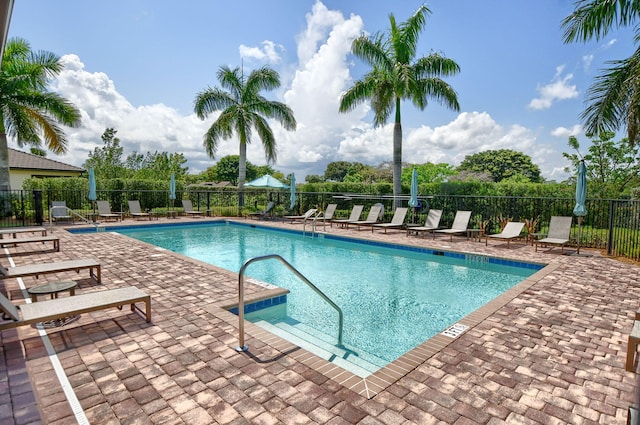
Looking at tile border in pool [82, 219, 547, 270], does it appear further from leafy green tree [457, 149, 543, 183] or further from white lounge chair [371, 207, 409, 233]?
leafy green tree [457, 149, 543, 183]

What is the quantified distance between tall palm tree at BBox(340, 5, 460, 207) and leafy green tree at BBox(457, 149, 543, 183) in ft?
150

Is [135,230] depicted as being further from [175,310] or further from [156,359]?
[156,359]

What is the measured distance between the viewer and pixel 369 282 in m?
7.22

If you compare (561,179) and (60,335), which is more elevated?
(561,179)

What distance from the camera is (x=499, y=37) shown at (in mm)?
11641

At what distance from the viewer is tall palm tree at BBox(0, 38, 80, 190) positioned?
42.9ft

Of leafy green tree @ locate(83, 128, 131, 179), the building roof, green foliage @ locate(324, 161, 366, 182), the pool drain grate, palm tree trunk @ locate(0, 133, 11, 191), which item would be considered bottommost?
the pool drain grate

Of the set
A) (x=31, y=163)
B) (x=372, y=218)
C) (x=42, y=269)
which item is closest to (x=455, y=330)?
(x=42, y=269)

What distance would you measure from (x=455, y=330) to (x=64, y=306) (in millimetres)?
4236

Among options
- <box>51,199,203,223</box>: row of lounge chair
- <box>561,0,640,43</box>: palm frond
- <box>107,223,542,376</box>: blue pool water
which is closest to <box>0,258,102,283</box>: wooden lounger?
<box>107,223,542,376</box>: blue pool water

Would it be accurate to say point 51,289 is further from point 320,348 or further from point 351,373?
point 351,373

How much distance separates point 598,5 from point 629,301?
753 cm

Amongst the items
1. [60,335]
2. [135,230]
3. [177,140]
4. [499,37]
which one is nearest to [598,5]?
[499,37]

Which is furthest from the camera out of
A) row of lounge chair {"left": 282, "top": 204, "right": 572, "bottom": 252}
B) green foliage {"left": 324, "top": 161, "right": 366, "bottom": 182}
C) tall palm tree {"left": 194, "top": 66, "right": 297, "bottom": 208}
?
green foliage {"left": 324, "top": 161, "right": 366, "bottom": 182}
